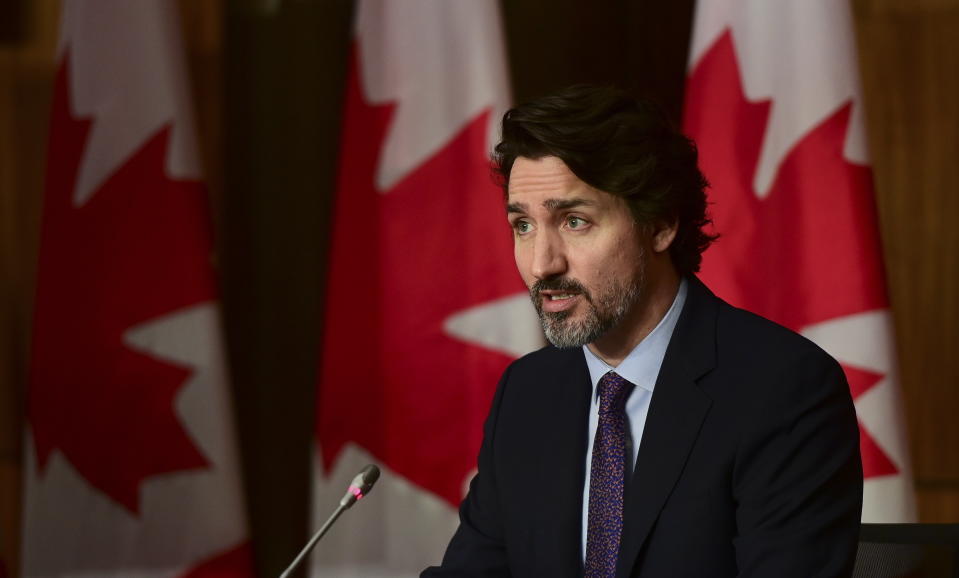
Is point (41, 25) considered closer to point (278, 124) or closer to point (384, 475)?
point (278, 124)

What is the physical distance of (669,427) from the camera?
1.63 m

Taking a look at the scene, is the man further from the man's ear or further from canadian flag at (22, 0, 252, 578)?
canadian flag at (22, 0, 252, 578)

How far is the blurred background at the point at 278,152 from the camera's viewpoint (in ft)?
10.8

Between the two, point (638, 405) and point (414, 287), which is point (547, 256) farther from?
point (414, 287)

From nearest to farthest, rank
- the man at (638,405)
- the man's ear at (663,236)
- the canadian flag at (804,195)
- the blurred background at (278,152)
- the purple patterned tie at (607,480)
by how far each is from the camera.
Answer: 1. the man at (638,405)
2. the purple patterned tie at (607,480)
3. the man's ear at (663,236)
4. the canadian flag at (804,195)
5. the blurred background at (278,152)

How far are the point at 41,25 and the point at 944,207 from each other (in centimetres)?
315

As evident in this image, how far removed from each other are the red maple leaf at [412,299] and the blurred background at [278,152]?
0.44 metres

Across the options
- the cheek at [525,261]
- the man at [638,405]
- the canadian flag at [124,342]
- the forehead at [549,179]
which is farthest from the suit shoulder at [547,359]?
the canadian flag at [124,342]

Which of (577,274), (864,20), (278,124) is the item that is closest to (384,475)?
(278,124)

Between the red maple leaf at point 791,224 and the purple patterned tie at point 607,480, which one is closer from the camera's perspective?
the purple patterned tie at point 607,480

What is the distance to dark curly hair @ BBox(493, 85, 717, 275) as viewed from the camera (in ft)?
5.59

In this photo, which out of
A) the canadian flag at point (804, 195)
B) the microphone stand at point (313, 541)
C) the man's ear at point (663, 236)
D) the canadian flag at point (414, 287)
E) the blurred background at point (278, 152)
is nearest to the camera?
the microphone stand at point (313, 541)

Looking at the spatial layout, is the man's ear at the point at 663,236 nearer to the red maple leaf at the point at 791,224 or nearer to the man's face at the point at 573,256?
the man's face at the point at 573,256

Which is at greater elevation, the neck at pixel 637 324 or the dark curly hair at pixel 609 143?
the dark curly hair at pixel 609 143
